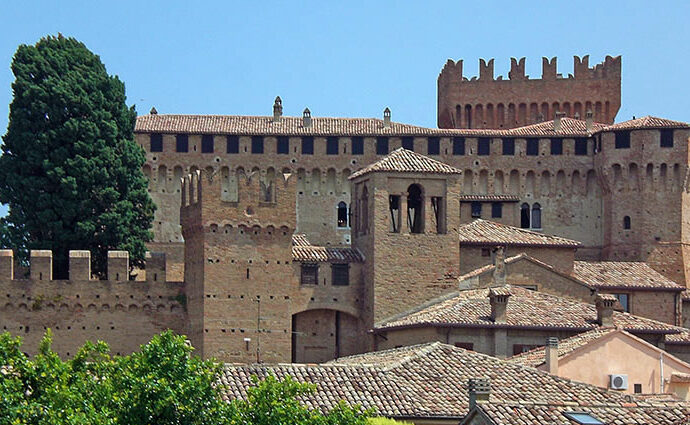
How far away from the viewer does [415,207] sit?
64312 millimetres

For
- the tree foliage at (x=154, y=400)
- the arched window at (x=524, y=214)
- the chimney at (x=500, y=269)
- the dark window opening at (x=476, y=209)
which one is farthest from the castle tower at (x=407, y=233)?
the tree foliage at (x=154, y=400)

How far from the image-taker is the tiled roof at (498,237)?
65.0 m

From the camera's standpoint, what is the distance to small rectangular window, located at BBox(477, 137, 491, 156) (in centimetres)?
8294

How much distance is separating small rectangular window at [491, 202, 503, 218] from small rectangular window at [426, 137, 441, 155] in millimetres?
4970

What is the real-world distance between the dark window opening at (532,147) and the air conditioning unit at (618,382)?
30868mm

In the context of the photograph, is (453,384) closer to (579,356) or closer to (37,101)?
(579,356)

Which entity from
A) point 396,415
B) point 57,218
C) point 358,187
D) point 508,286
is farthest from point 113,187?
point 396,415

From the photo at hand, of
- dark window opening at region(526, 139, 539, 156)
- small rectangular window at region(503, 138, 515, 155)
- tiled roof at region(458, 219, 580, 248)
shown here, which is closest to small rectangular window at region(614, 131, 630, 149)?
dark window opening at region(526, 139, 539, 156)

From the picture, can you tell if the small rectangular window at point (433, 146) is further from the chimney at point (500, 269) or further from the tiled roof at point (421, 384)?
the tiled roof at point (421, 384)

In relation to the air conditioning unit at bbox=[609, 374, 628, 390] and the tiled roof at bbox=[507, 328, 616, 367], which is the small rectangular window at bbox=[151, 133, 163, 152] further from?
the air conditioning unit at bbox=[609, 374, 628, 390]

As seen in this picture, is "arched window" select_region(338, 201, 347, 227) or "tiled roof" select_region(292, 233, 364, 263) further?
"arched window" select_region(338, 201, 347, 227)

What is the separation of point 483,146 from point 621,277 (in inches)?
660

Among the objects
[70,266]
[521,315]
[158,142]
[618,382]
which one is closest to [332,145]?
[158,142]

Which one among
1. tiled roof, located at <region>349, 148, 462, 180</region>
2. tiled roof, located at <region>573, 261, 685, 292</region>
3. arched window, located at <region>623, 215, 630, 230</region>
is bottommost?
tiled roof, located at <region>573, 261, 685, 292</region>
